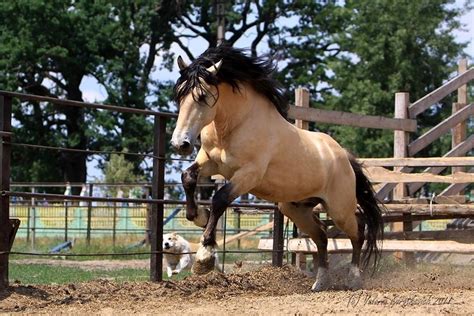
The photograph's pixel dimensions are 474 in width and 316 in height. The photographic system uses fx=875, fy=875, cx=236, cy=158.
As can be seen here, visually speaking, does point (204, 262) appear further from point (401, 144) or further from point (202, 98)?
point (401, 144)

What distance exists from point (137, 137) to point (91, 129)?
2.03m

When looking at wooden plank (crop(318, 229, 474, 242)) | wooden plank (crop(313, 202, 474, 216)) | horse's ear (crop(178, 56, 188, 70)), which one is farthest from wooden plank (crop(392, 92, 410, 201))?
horse's ear (crop(178, 56, 188, 70))

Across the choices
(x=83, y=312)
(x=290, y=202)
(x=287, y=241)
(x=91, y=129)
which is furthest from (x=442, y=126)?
(x=91, y=129)

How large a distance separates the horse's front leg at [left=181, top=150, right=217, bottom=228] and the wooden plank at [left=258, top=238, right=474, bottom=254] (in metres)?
3.01

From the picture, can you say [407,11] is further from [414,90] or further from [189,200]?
[189,200]

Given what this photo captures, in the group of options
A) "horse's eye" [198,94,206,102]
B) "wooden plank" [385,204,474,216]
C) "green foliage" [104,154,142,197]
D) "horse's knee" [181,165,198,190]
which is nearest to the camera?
"horse's eye" [198,94,206,102]

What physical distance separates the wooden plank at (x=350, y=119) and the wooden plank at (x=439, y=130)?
275mm

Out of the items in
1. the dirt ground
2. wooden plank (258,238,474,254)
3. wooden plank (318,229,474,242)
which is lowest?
the dirt ground

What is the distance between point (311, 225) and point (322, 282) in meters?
0.66

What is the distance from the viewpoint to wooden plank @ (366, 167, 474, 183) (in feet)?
34.4

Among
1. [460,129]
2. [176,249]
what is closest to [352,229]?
[460,129]

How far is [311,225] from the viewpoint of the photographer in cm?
912

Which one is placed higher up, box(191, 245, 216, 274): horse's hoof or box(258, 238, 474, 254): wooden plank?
box(191, 245, 216, 274): horse's hoof

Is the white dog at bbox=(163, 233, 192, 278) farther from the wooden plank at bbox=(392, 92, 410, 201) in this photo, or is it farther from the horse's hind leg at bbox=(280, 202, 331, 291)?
the horse's hind leg at bbox=(280, 202, 331, 291)
